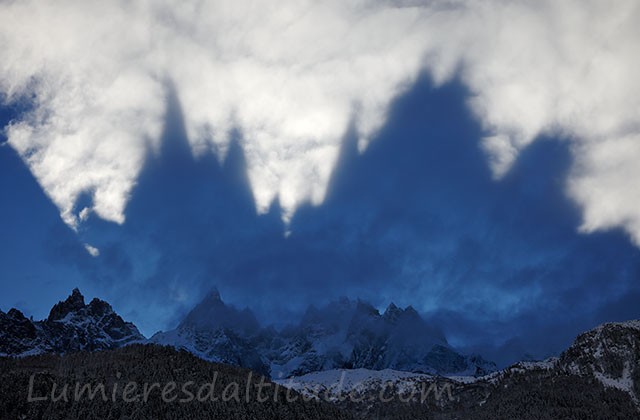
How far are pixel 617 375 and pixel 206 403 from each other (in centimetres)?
14892

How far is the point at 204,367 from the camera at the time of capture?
114812 millimetres

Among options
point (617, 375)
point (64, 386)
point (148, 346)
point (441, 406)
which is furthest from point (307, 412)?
point (617, 375)

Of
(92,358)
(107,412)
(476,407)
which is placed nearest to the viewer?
(107,412)

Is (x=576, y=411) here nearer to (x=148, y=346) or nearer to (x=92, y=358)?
(x=148, y=346)

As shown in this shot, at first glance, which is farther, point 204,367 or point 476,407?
point 476,407

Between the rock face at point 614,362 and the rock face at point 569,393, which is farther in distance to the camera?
the rock face at point 614,362

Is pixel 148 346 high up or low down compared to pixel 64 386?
up

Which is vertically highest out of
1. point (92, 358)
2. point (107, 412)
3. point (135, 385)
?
point (92, 358)

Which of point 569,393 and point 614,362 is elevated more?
point 614,362

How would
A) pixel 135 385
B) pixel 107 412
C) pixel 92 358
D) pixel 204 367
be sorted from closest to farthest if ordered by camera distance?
1. pixel 107 412
2. pixel 135 385
3. pixel 92 358
4. pixel 204 367

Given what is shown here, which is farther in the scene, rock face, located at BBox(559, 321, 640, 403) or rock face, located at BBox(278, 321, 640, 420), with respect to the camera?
rock face, located at BBox(559, 321, 640, 403)

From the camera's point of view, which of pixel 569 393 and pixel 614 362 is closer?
pixel 569 393

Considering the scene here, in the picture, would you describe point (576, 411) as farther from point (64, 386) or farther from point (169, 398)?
point (64, 386)

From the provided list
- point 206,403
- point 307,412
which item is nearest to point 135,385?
point 206,403
